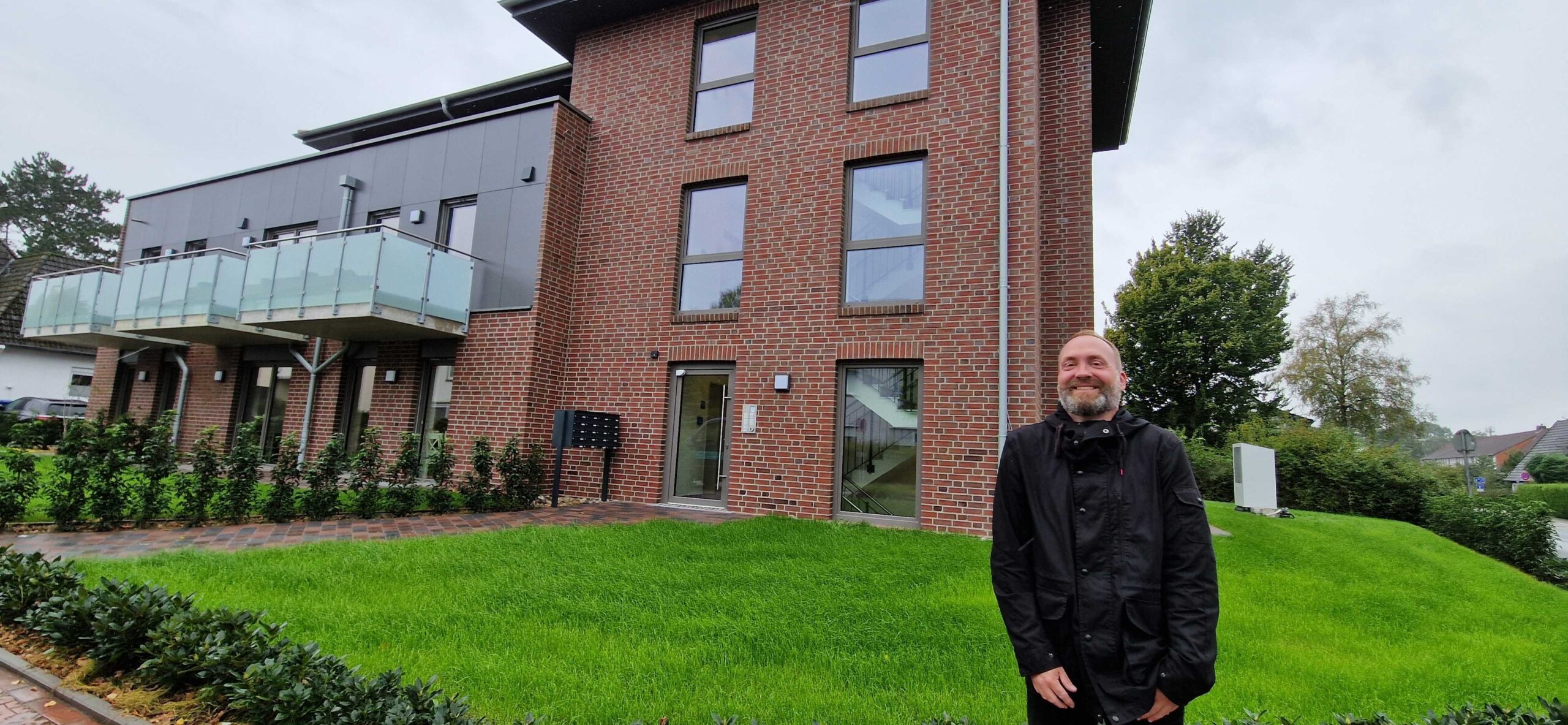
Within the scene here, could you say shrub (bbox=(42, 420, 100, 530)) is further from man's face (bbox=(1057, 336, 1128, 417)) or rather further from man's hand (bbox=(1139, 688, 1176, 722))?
man's hand (bbox=(1139, 688, 1176, 722))

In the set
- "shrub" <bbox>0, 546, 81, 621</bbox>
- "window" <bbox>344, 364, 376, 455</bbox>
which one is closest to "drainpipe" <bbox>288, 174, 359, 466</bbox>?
"window" <bbox>344, 364, 376, 455</bbox>

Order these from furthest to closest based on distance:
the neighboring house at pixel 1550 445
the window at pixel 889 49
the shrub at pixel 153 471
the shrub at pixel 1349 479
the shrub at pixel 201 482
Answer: the neighboring house at pixel 1550 445
the shrub at pixel 1349 479
the window at pixel 889 49
the shrub at pixel 201 482
the shrub at pixel 153 471

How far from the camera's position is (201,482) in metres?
6.45

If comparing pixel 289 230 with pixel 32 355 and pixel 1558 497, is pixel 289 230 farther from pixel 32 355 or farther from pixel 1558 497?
pixel 1558 497

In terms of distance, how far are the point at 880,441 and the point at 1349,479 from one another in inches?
520

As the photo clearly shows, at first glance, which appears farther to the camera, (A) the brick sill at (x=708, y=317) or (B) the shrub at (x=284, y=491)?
(A) the brick sill at (x=708, y=317)

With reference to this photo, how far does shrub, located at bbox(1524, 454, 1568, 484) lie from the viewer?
34.8m

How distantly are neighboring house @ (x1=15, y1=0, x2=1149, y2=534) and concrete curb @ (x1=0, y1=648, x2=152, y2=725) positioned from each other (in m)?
5.98

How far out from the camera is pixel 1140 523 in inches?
62.4

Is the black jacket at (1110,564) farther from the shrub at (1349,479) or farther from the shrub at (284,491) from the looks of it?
the shrub at (1349,479)

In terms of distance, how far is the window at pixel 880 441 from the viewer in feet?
25.1

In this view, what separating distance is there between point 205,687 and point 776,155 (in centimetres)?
780

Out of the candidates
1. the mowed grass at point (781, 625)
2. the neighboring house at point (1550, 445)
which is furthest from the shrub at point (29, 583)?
the neighboring house at point (1550, 445)

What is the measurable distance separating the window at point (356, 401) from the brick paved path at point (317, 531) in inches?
160
